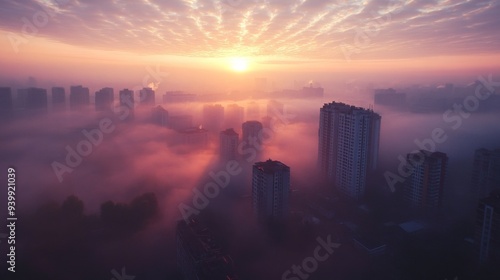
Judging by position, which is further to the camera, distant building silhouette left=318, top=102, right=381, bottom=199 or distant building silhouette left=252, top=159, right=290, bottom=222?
distant building silhouette left=318, top=102, right=381, bottom=199

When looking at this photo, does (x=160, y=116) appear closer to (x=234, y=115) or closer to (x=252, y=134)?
(x=234, y=115)

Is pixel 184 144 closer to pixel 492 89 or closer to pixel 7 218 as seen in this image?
pixel 7 218

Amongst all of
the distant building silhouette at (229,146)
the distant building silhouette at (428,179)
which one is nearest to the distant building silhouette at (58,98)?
the distant building silhouette at (229,146)

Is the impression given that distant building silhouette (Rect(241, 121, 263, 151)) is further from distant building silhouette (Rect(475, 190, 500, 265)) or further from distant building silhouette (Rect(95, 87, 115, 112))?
distant building silhouette (Rect(95, 87, 115, 112))

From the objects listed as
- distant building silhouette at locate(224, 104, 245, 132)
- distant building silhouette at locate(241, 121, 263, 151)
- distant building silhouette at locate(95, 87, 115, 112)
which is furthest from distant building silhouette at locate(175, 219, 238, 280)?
distant building silhouette at locate(95, 87, 115, 112)

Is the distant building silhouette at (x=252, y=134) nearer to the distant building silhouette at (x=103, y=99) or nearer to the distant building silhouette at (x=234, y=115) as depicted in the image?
the distant building silhouette at (x=234, y=115)
